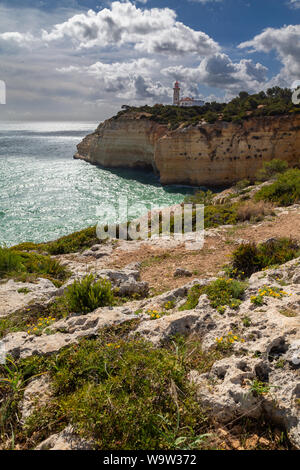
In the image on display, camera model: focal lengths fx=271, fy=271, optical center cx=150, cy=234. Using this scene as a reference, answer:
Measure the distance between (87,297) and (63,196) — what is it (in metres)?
27.0

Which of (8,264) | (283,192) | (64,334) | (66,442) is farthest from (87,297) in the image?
(283,192)

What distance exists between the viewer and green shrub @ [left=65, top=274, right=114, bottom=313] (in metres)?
4.17

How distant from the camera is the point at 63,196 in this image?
1156 inches

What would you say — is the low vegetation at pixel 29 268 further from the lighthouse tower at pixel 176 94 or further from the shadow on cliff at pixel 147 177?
the lighthouse tower at pixel 176 94

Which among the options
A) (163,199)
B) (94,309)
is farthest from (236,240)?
(163,199)

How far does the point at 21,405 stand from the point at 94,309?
1.84 metres

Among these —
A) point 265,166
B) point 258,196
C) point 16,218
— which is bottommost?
point 16,218

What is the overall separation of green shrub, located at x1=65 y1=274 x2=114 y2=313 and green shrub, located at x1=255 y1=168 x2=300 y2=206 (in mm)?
10177

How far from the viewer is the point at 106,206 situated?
86.8ft

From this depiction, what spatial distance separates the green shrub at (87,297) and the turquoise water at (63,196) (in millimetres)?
15802

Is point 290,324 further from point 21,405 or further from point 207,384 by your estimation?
point 21,405

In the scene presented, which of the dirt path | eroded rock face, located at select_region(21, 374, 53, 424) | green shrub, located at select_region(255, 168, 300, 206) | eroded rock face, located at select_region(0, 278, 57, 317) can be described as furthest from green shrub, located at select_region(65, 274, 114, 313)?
green shrub, located at select_region(255, 168, 300, 206)

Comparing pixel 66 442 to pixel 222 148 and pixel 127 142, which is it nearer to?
pixel 222 148

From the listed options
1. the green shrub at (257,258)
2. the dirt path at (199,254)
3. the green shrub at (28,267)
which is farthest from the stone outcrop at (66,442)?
the green shrub at (28,267)
